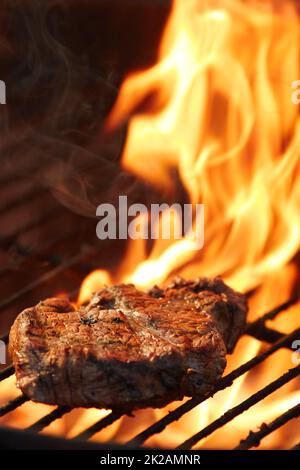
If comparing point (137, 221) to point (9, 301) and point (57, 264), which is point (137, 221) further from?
point (9, 301)

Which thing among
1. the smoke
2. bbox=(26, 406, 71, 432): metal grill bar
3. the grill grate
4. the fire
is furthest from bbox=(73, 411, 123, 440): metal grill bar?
the smoke

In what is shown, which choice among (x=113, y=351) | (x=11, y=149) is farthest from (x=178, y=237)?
(x=113, y=351)

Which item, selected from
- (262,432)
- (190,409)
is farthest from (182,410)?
(262,432)

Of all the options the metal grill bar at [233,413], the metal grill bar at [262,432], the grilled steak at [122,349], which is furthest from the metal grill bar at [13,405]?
the metal grill bar at [262,432]

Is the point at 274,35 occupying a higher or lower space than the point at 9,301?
higher

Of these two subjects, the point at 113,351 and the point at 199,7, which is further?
the point at 199,7

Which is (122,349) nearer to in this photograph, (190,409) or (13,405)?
(190,409)
